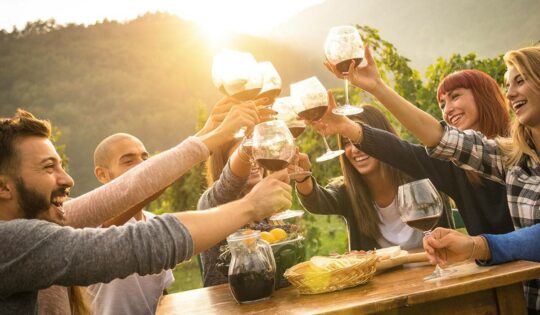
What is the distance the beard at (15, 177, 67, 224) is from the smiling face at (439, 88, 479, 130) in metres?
2.10

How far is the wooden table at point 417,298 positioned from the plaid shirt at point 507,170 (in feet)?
1.06

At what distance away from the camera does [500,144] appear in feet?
6.81

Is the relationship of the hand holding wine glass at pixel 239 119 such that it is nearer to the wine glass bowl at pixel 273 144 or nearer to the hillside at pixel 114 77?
the wine glass bowl at pixel 273 144

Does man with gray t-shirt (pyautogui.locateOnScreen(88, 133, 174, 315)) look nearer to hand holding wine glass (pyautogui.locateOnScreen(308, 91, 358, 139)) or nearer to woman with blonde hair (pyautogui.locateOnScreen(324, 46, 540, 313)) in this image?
hand holding wine glass (pyautogui.locateOnScreen(308, 91, 358, 139))

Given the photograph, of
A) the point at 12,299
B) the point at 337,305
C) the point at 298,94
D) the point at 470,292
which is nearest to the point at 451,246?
the point at 470,292

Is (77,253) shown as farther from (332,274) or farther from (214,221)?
(332,274)

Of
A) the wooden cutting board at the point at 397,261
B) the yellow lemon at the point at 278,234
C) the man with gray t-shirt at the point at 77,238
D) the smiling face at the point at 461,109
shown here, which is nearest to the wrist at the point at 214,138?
the yellow lemon at the point at 278,234

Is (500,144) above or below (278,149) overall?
below

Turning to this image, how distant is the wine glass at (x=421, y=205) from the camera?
1.63 metres

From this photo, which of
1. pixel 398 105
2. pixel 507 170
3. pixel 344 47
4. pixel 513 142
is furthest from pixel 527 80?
pixel 344 47

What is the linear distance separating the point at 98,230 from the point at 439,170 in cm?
187

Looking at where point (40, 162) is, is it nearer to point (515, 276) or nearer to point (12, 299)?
point (12, 299)

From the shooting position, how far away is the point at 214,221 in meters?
1.35

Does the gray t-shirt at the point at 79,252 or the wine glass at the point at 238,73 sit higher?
the wine glass at the point at 238,73
